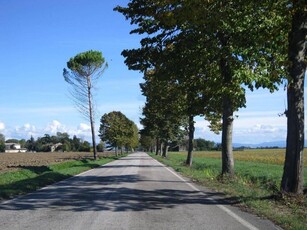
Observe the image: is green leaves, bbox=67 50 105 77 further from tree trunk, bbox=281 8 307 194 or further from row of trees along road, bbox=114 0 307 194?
tree trunk, bbox=281 8 307 194

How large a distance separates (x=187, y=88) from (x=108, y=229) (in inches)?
647

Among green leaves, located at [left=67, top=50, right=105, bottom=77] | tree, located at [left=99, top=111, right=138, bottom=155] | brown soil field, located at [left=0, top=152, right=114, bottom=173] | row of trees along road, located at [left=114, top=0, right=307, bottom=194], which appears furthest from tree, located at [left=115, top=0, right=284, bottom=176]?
tree, located at [left=99, top=111, right=138, bottom=155]

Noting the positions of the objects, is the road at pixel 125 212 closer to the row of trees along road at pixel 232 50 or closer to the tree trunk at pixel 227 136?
the row of trees along road at pixel 232 50

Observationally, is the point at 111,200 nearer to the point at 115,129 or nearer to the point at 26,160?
the point at 26,160

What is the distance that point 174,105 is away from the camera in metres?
33.3

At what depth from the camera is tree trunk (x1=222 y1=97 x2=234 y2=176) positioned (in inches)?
800

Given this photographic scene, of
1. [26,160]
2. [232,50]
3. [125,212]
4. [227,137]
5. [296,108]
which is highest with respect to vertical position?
[232,50]

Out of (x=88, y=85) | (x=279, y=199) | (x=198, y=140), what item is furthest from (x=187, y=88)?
(x=198, y=140)

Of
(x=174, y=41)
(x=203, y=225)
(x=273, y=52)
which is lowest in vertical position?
(x=203, y=225)

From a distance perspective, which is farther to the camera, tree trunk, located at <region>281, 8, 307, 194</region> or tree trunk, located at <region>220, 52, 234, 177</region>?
tree trunk, located at <region>220, 52, 234, 177</region>

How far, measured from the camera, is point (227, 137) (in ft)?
67.3

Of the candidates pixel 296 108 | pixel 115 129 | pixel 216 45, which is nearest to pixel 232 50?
pixel 216 45

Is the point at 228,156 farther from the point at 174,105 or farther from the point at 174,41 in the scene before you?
the point at 174,105

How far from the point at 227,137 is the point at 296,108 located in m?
8.33
